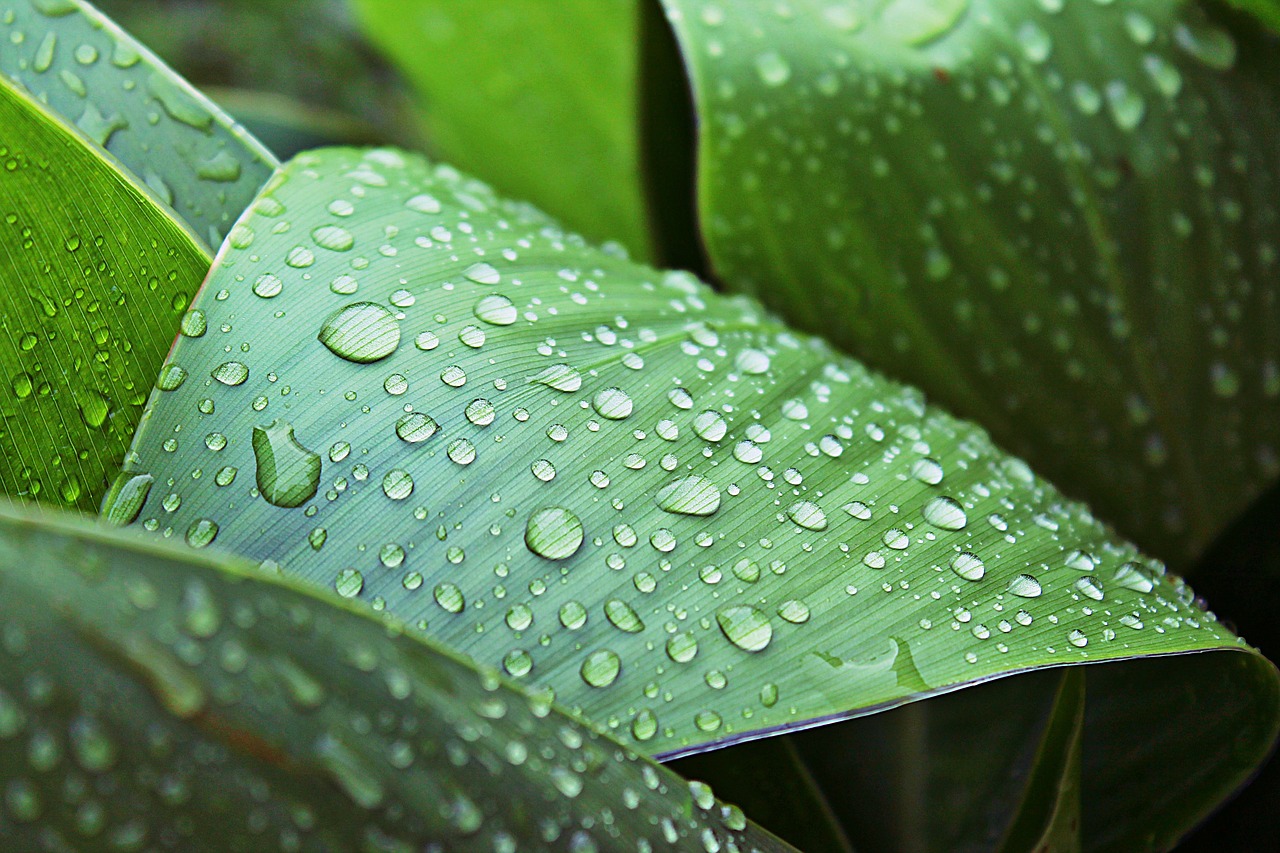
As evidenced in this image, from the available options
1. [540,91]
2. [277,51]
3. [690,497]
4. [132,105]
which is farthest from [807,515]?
[277,51]

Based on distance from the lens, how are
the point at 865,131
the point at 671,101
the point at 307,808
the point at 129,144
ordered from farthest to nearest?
the point at 671,101 → the point at 865,131 → the point at 129,144 → the point at 307,808

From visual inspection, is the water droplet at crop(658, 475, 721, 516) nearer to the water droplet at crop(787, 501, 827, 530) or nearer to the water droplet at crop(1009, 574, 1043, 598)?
the water droplet at crop(787, 501, 827, 530)

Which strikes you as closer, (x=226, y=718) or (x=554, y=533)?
(x=226, y=718)

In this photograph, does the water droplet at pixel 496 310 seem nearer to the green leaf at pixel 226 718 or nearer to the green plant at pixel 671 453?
the green plant at pixel 671 453

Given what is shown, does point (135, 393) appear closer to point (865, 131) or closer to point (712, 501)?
point (712, 501)

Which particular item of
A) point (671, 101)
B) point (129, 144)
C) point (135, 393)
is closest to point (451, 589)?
point (135, 393)

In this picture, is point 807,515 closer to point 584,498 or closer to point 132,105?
point 584,498

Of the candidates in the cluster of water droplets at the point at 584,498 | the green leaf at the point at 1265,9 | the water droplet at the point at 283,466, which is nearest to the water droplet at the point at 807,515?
the cluster of water droplets at the point at 584,498
